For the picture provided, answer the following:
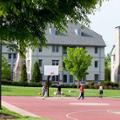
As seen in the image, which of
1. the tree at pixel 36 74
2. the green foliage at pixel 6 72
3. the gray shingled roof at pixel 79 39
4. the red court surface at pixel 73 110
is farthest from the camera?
the gray shingled roof at pixel 79 39

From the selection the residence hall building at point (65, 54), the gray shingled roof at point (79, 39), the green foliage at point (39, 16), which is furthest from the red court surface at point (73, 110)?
the gray shingled roof at point (79, 39)

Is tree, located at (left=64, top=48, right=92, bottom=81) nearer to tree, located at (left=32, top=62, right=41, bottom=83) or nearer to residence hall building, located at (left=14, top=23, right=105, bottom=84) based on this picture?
tree, located at (left=32, top=62, right=41, bottom=83)

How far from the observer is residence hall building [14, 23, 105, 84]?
328 ft

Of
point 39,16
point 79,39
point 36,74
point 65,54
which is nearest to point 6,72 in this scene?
point 36,74

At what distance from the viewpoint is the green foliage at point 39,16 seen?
11.5 m

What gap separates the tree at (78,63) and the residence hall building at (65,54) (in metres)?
8.17

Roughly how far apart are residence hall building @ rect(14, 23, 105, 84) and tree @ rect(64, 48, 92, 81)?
8.17m

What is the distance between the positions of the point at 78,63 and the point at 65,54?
511 inches

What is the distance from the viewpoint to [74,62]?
89312 millimetres

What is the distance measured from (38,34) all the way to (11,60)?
106 metres

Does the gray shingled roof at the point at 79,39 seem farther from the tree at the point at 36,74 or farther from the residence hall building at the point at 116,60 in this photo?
the tree at the point at 36,74

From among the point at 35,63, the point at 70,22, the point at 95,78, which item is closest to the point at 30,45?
the point at 70,22

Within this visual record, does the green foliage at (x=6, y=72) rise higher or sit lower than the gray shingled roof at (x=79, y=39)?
lower

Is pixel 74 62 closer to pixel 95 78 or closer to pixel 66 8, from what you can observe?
pixel 95 78
